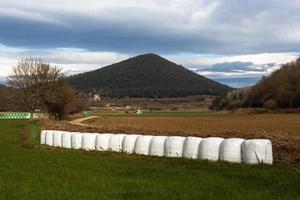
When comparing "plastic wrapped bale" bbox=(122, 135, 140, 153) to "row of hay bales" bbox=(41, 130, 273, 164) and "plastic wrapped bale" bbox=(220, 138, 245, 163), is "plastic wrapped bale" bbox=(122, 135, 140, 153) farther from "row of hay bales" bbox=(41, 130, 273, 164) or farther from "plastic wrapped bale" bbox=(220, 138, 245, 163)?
"plastic wrapped bale" bbox=(220, 138, 245, 163)

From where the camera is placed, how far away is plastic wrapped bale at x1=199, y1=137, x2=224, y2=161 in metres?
20.5

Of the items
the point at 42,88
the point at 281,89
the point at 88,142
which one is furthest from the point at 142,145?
Answer: the point at 281,89

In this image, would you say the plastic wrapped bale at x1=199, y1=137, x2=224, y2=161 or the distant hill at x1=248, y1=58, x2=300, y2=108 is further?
the distant hill at x1=248, y1=58, x2=300, y2=108

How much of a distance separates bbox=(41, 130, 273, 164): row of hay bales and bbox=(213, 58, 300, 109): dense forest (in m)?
115

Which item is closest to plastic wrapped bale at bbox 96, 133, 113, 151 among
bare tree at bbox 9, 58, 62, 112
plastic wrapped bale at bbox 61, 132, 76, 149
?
plastic wrapped bale at bbox 61, 132, 76, 149

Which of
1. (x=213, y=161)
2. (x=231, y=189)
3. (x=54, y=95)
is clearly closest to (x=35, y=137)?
(x=213, y=161)

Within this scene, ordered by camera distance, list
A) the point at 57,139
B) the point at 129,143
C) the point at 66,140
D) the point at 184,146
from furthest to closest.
Answer: the point at 57,139, the point at 66,140, the point at 129,143, the point at 184,146

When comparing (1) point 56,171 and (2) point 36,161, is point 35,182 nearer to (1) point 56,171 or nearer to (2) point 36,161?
(1) point 56,171

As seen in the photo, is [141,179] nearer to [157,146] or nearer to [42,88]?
[157,146]

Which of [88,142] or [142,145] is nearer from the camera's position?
[142,145]

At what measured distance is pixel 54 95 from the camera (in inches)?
3669

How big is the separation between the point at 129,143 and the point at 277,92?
124502 millimetres

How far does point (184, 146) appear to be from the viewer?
2181cm

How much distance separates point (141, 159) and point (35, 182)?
7.62 m
